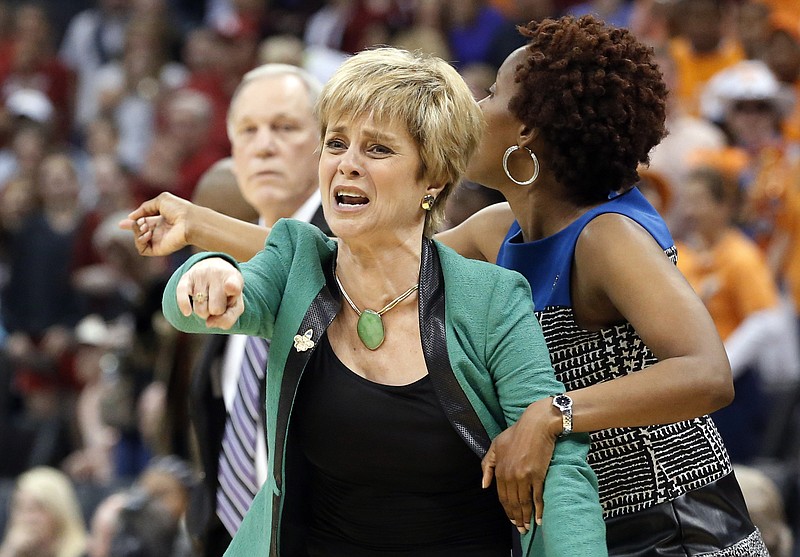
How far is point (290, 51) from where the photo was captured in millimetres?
8219

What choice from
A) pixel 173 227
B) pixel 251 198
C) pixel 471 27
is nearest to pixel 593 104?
pixel 173 227

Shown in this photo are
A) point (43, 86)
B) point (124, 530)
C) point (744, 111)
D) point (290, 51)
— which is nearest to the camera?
point (124, 530)

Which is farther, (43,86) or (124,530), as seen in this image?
(43,86)

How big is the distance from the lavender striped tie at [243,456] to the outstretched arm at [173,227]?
2.87 feet

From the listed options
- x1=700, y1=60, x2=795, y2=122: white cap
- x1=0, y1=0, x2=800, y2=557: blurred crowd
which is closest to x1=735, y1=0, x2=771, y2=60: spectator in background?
x1=0, y1=0, x2=800, y2=557: blurred crowd

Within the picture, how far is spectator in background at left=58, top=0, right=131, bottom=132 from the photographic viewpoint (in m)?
10.8

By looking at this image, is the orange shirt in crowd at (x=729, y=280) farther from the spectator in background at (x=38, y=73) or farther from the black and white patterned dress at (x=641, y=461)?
the spectator in background at (x=38, y=73)

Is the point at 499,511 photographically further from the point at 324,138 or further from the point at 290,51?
the point at 290,51

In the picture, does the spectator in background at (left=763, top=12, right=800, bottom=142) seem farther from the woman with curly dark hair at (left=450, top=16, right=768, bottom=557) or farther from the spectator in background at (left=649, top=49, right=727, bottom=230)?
the woman with curly dark hair at (left=450, top=16, right=768, bottom=557)

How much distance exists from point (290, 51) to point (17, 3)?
439 centimetres

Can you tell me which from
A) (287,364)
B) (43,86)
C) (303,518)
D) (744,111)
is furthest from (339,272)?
(43,86)

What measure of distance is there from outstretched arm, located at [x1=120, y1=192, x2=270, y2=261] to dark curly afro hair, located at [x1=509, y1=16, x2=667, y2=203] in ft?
2.17

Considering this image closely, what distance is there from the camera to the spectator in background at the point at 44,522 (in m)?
6.48

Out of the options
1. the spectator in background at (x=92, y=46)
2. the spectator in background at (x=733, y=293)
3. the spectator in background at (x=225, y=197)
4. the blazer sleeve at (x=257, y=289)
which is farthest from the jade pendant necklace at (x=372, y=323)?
the spectator in background at (x=92, y=46)
